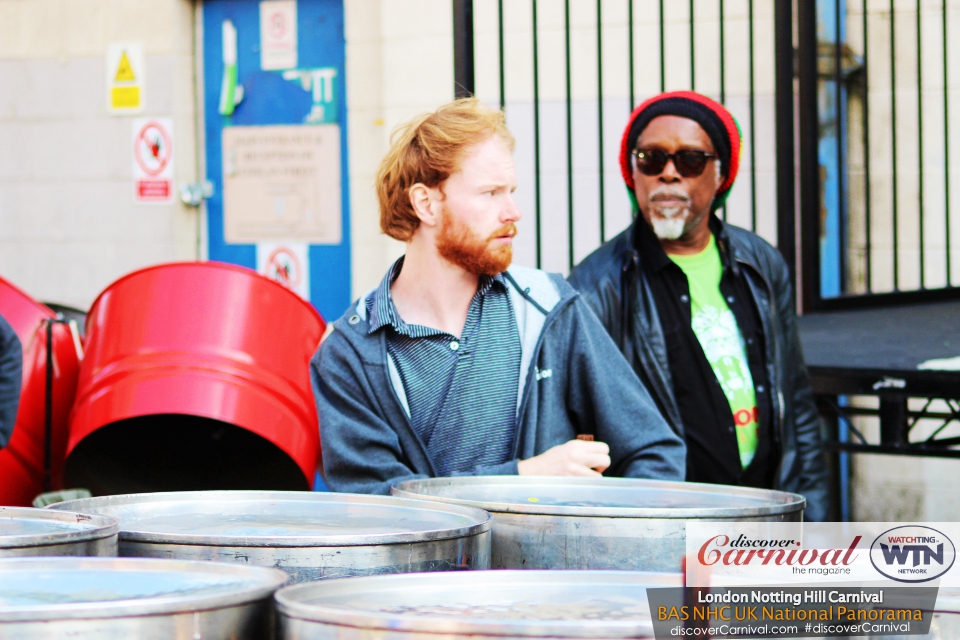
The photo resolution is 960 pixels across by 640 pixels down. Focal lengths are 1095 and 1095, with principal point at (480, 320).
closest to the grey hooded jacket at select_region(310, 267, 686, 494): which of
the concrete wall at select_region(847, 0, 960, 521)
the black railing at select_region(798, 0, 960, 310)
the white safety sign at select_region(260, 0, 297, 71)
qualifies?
the black railing at select_region(798, 0, 960, 310)

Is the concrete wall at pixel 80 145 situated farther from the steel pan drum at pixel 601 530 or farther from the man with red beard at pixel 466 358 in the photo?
the steel pan drum at pixel 601 530

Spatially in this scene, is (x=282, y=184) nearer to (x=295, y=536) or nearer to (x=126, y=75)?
(x=126, y=75)

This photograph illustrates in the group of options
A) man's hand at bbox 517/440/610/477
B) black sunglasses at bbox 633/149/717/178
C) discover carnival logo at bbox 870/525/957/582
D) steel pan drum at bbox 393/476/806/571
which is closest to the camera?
discover carnival logo at bbox 870/525/957/582

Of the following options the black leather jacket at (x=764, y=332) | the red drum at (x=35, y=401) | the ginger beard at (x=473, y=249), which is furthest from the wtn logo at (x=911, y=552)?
the red drum at (x=35, y=401)

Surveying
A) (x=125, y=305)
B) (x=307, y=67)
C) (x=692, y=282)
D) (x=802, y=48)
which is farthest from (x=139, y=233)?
(x=692, y=282)

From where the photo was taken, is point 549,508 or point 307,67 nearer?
point 549,508

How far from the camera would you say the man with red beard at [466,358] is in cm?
158

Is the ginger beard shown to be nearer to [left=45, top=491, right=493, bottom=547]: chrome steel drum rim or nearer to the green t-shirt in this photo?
[left=45, top=491, right=493, bottom=547]: chrome steel drum rim

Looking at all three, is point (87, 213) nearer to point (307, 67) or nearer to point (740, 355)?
point (307, 67)

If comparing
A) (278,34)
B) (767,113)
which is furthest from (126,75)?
(767,113)

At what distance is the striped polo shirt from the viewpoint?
5.21 ft

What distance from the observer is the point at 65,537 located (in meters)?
0.96

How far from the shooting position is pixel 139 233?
4645 mm

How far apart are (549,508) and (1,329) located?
5.30 ft
